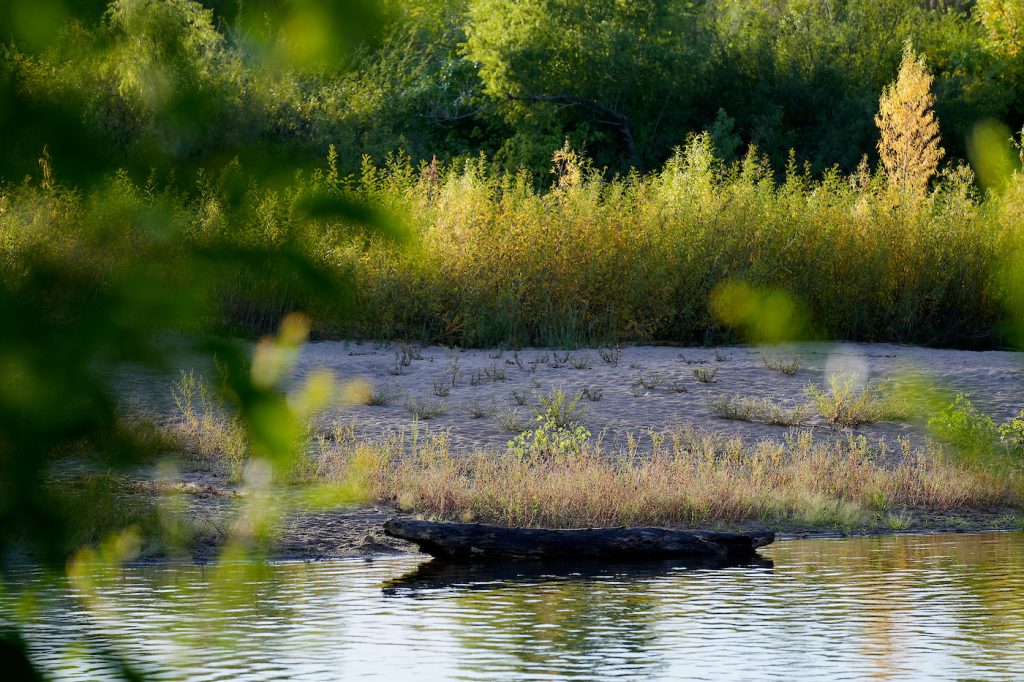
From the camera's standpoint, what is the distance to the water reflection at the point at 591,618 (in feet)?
24.5

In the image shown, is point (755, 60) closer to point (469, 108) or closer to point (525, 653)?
point (469, 108)

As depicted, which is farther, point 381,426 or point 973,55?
point 973,55

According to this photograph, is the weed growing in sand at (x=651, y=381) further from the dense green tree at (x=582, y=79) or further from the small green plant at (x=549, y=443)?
the dense green tree at (x=582, y=79)

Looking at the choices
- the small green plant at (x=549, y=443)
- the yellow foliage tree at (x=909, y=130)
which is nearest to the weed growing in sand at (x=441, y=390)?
the small green plant at (x=549, y=443)

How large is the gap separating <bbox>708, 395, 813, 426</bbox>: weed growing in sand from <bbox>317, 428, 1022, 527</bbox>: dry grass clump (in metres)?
0.72

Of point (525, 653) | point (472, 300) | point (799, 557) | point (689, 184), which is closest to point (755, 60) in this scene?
point (689, 184)

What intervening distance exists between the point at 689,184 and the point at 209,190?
19.2m

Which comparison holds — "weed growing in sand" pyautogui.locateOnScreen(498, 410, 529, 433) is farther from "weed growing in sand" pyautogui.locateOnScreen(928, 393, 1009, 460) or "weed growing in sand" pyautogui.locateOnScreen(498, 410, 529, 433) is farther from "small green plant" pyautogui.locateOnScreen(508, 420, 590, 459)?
"weed growing in sand" pyautogui.locateOnScreen(928, 393, 1009, 460)

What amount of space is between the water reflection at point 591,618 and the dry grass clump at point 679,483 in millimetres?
1230

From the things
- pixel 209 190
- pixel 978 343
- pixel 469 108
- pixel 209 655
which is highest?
pixel 469 108

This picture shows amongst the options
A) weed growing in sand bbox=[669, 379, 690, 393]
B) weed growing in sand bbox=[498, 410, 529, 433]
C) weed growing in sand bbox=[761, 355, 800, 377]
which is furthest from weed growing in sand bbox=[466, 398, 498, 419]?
weed growing in sand bbox=[761, 355, 800, 377]

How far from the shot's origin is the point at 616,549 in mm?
10883

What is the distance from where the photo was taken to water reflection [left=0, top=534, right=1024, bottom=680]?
7465 mm

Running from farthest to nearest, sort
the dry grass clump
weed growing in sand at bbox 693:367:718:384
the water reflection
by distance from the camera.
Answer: weed growing in sand at bbox 693:367:718:384
the dry grass clump
the water reflection
